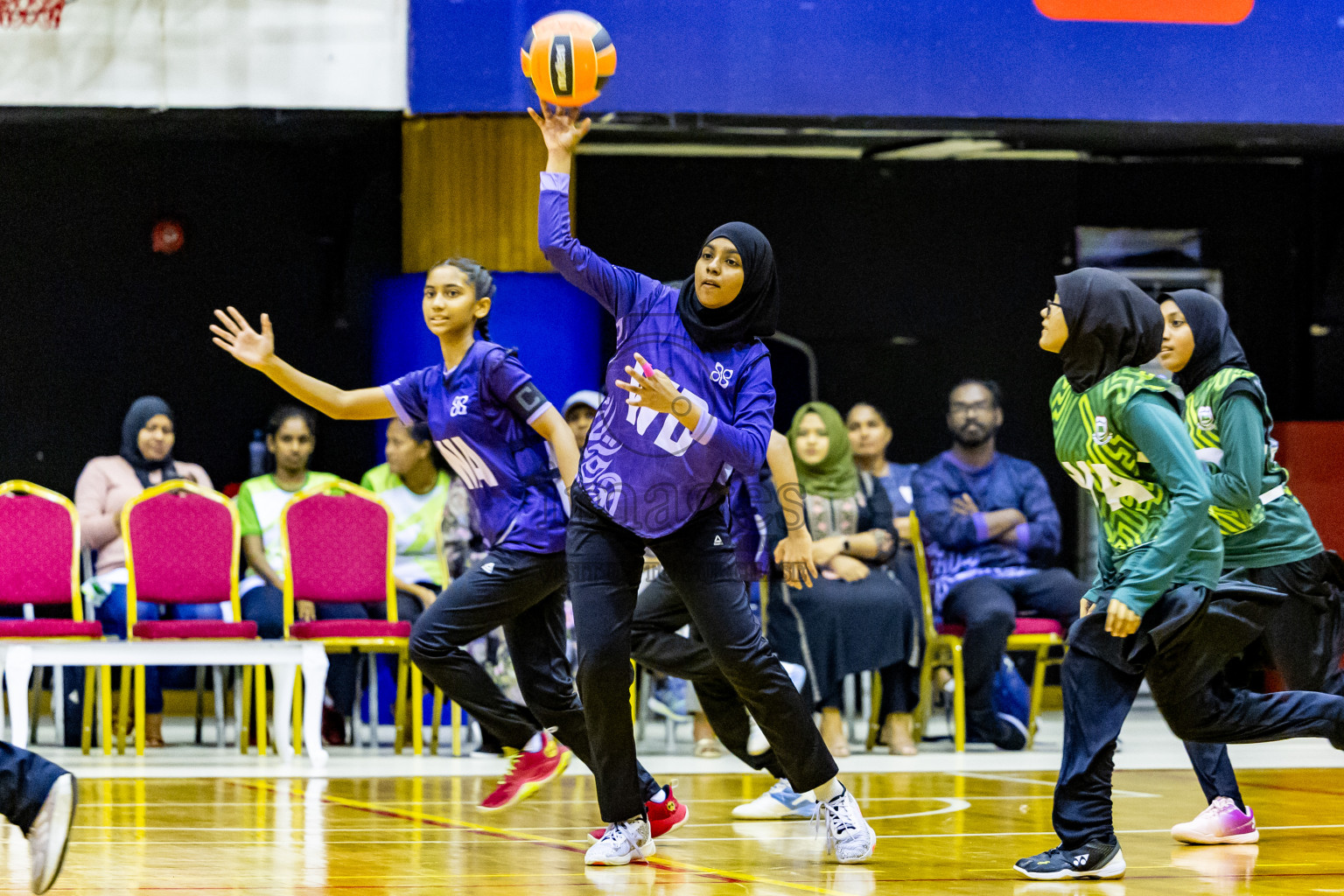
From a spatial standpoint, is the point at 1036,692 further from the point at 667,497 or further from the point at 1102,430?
the point at 667,497

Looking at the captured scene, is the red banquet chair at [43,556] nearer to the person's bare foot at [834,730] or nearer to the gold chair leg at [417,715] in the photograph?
the gold chair leg at [417,715]

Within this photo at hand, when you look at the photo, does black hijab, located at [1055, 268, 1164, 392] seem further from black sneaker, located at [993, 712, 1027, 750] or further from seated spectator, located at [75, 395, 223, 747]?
seated spectator, located at [75, 395, 223, 747]

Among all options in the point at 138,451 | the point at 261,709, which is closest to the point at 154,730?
the point at 261,709

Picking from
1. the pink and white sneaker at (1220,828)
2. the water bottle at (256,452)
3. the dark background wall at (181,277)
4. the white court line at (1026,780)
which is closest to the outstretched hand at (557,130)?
the pink and white sneaker at (1220,828)

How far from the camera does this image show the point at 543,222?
4.89m

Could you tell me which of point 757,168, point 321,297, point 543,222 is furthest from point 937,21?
point 543,222

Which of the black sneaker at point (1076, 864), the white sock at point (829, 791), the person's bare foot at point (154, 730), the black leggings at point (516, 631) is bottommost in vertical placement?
the person's bare foot at point (154, 730)

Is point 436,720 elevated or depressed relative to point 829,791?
depressed

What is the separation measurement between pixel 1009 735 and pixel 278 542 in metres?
3.78

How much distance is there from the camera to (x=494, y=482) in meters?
5.84

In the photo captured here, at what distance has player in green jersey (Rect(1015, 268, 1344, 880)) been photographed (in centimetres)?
459

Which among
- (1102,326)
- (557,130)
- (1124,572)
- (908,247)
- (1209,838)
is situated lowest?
(1209,838)

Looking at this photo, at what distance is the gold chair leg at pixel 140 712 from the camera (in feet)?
27.8

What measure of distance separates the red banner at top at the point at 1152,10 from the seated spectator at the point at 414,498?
4.19 meters
